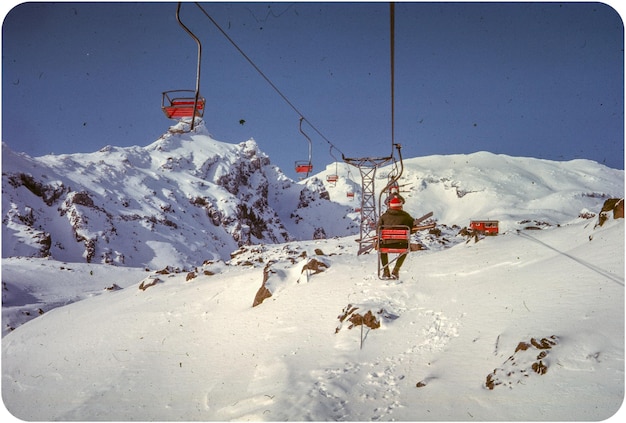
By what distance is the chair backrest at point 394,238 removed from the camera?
10.7m

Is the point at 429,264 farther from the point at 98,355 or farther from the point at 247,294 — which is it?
the point at 98,355

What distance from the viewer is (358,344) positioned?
1150cm

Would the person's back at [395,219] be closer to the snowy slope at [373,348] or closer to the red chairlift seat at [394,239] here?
the red chairlift seat at [394,239]

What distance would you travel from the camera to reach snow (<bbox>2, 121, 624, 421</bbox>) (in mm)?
7359

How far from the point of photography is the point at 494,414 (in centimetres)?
661

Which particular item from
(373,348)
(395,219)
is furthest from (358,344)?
(395,219)

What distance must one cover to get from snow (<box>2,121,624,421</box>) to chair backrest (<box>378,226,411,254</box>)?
258cm

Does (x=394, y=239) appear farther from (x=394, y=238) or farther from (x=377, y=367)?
(x=377, y=367)

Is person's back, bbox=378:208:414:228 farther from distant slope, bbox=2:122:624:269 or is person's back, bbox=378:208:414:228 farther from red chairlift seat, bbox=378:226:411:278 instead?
distant slope, bbox=2:122:624:269

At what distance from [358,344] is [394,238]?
3303mm

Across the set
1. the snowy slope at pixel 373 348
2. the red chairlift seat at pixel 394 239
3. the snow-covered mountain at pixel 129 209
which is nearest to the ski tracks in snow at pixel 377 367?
the snowy slope at pixel 373 348

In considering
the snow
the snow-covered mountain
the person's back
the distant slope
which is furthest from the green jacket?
the snow-covered mountain

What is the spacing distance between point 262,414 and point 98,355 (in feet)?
33.0

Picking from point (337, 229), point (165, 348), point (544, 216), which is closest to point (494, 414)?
point (165, 348)
